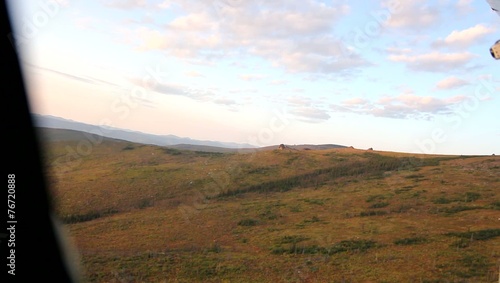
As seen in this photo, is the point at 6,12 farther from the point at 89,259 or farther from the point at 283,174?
the point at 283,174

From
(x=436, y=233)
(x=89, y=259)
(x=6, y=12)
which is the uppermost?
(x=6, y=12)

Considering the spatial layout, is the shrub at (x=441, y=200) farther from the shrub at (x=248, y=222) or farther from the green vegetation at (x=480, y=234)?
the shrub at (x=248, y=222)

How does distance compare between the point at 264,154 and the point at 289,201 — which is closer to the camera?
the point at 289,201

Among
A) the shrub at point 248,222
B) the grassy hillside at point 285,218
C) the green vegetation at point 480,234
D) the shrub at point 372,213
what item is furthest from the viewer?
the shrub at point 372,213

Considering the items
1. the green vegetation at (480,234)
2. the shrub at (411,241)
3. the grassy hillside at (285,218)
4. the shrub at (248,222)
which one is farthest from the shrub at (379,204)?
the shrub at (248,222)

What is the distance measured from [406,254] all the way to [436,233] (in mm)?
6824

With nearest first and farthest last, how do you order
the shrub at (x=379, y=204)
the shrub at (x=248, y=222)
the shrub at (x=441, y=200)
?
the shrub at (x=248, y=222) < the shrub at (x=441, y=200) < the shrub at (x=379, y=204)

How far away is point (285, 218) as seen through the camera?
3938 centimetres

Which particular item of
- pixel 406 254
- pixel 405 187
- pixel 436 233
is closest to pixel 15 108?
pixel 406 254

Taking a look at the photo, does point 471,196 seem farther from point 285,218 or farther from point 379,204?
point 285,218

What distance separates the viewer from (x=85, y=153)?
287 ft

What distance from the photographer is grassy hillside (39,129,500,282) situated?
23.1 meters

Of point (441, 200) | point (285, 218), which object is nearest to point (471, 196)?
point (441, 200)

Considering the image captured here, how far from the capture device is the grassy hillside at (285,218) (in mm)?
23109
